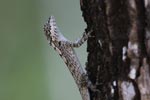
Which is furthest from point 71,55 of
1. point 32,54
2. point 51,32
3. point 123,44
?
point 32,54

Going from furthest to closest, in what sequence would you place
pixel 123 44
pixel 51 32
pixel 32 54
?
1. pixel 32 54
2. pixel 51 32
3. pixel 123 44

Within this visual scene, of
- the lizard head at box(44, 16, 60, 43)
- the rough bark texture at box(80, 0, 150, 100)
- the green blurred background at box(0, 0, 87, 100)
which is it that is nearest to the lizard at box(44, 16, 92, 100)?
the lizard head at box(44, 16, 60, 43)

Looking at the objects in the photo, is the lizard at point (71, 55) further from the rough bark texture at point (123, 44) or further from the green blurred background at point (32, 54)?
the green blurred background at point (32, 54)

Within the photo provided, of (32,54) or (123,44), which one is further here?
(32,54)

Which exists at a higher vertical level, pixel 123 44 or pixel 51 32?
pixel 51 32

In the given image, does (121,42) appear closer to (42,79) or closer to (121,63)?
(121,63)

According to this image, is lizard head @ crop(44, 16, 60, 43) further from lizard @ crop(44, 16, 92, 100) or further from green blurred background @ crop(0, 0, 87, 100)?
green blurred background @ crop(0, 0, 87, 100)

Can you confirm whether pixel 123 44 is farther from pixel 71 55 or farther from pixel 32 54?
pixel 32 54
